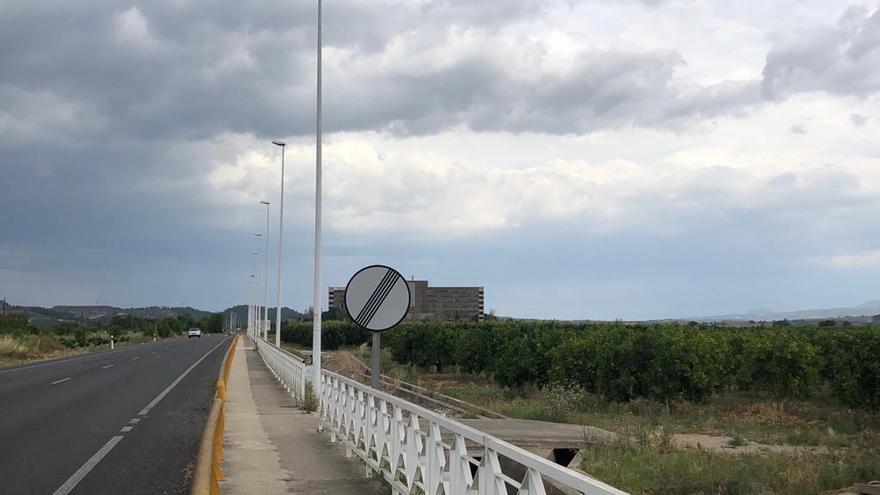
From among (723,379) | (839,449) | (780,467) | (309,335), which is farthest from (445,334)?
(309,335)

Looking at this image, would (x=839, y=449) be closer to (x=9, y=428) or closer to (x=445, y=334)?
(x=9, y=428)

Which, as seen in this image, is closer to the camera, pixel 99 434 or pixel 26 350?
pixel 99 434

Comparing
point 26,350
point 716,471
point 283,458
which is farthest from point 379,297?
point 26,350

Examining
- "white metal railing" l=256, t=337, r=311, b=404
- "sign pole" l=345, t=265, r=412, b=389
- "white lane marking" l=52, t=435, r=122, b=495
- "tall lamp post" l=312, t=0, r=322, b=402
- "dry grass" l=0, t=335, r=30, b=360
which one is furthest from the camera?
"dry grass" l=0, t=335, r=30, b=360

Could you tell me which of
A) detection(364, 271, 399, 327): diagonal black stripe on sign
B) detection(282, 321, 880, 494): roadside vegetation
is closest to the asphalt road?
detection(364, 271, 399, 327): diagonal black stripe on sign

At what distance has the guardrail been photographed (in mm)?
5254

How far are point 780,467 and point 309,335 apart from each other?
84278 mm

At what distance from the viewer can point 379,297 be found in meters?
10.9

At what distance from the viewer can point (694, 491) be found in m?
12.8

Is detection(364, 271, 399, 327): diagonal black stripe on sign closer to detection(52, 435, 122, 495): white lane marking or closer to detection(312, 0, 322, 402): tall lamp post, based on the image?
detection(52, 435, 122, 495): white lane marking

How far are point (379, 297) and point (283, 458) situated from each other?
3361 millimetres

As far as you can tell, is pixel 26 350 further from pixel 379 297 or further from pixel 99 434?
pixel 379 297

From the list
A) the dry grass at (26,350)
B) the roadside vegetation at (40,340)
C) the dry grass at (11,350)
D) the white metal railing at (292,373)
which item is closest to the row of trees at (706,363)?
the white metal railing at (292,373)

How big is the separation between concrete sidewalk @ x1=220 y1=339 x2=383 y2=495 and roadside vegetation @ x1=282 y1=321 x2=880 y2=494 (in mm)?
4036
